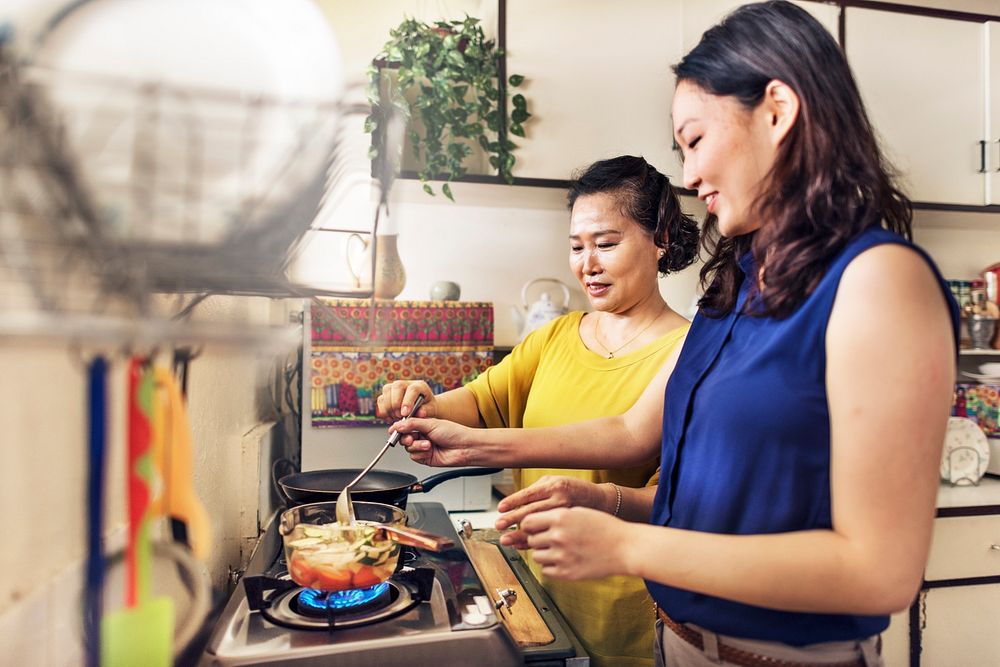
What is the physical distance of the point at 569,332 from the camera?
1444 mm

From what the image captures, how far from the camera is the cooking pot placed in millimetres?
1023

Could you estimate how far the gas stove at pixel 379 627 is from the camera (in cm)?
68

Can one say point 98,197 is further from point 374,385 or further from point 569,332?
point 374,385

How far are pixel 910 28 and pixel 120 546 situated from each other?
2.58 metres

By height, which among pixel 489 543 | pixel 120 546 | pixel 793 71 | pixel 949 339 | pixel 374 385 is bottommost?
pixel 489 543

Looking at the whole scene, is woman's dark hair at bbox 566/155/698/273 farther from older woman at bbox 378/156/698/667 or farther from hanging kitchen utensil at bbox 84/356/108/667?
hanging kitchen utensil at bbox 84/356/108/667

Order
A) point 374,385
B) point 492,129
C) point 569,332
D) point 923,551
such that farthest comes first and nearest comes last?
point 492,129 < point 374,385 < point 569,332 < point 923,551

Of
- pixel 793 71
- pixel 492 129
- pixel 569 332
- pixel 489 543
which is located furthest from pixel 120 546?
pixel 492 129

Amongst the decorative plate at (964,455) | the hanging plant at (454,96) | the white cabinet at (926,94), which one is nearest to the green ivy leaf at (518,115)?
the hanging plant at (454,96)

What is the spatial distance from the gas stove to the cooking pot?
140 mm

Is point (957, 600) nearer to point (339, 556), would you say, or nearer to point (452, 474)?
point (452, 474)

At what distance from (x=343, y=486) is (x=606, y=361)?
0.55 metres

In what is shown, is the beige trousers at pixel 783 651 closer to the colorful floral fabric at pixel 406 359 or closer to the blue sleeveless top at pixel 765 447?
the blue sleeveless top at pixel 765 447

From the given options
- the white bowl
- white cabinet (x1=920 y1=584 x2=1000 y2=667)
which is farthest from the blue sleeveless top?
the white bowl
